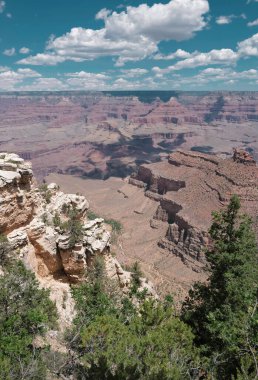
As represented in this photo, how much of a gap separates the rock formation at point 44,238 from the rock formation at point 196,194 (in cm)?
4897

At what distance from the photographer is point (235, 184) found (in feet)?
315

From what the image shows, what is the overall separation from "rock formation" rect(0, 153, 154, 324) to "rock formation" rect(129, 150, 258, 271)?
49.0 meters

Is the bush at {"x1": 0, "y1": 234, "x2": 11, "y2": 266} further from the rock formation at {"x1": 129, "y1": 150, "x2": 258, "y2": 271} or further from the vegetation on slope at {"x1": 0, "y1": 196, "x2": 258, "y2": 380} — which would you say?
the rock formation at {"x1": 129, "y1": 150, "x2": 258, "y2": 271}

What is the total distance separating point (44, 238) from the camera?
31.4m

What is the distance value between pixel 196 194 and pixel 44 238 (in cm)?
7890

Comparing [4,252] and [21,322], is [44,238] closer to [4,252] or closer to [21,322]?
[4,252]

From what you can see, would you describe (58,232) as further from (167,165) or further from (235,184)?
(167,165)

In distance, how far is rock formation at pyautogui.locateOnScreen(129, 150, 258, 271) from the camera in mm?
85625

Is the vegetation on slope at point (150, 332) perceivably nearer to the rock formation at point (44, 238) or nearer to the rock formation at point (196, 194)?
the rock formation at point (44, 238)

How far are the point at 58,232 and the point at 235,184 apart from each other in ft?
238

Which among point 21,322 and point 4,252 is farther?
point 4,252

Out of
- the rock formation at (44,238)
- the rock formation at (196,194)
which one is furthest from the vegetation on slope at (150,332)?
the rock formation at (196,194)

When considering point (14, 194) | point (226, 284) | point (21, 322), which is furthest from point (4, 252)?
point (226, 284)

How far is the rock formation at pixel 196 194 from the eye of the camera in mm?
85625
